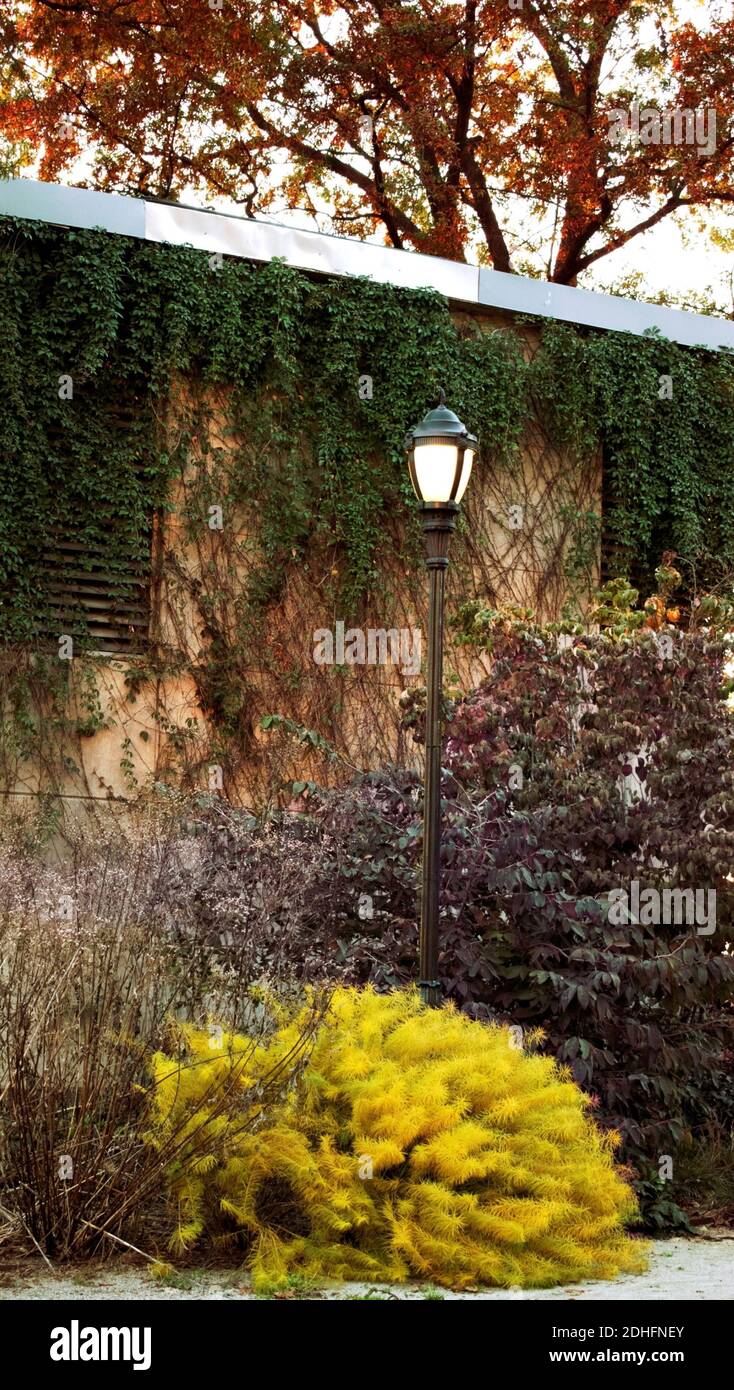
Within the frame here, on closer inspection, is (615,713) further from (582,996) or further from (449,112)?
(449,112)

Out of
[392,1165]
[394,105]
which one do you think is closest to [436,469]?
[392,1165]

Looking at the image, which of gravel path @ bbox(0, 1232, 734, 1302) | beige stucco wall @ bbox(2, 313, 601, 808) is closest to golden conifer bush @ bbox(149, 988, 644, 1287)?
gravel path @ bbox(0, 1232, 734, 1302)

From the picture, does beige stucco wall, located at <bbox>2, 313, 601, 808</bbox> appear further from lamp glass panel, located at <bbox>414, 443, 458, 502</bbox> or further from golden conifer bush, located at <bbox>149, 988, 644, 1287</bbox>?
golden conifer bush, located at <bbox>149, 988, 644, 1287</bbox>

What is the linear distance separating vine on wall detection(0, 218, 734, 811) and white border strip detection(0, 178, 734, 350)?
15cm

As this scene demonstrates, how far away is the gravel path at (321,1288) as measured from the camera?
4297 millimetres

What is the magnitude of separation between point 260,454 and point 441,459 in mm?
5241

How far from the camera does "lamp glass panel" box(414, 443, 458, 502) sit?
6359 mm

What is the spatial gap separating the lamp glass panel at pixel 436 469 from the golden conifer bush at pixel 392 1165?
2.43 m

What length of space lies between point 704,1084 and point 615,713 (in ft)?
6.46

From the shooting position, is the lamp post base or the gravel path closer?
the gravel path

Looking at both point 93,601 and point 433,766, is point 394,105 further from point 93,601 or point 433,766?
point 433,766

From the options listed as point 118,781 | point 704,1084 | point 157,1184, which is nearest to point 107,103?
point 118,781

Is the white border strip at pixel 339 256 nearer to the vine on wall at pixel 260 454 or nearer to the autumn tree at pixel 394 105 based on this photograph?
the vine on wall at pixel 260 454

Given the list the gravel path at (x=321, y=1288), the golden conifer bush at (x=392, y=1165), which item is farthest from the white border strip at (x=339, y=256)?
the gravel path at (x=321, y=1288)
